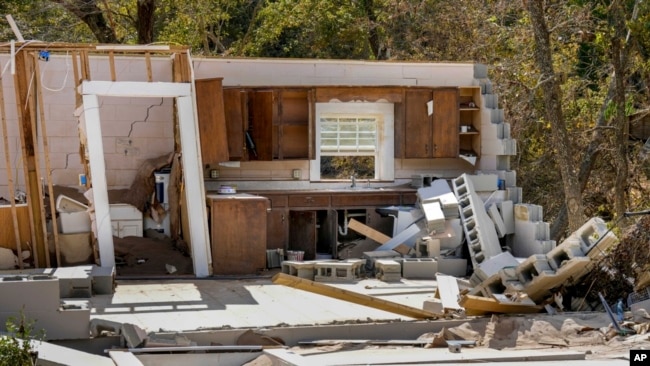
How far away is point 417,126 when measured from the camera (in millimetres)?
18578

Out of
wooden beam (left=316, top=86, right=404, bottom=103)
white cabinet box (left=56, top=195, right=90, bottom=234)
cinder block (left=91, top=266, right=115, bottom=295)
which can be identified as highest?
wooden beam (left=316, top=86, right=404, bottom=103)

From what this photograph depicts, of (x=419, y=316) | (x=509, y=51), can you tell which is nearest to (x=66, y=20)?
(x=509, y=51)

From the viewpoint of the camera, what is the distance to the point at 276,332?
38.9ft

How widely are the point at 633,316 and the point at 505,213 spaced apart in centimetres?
503

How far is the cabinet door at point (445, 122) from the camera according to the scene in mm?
18516

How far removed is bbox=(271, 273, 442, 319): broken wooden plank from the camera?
13.1 metres

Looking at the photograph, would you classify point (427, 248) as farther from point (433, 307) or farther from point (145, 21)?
point (145, 21)

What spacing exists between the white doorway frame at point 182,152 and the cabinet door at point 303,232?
2512 mm

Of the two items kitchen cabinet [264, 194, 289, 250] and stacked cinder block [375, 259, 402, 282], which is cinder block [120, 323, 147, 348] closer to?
stacked cinder block [375, 259, 402, 282]

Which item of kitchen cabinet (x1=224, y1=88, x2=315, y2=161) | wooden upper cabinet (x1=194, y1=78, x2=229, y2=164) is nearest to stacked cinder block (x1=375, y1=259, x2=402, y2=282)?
wooden upper cabinet (x1=194, y1=78, x2=229, y2=164)

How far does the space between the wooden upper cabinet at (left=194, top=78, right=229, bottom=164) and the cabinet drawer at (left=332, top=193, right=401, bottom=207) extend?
2.04 metres

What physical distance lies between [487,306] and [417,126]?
6.25 m

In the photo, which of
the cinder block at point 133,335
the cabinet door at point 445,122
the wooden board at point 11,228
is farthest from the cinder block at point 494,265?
the wooden board at point 11,228

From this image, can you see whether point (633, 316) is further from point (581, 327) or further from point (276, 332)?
point (276, 332)
